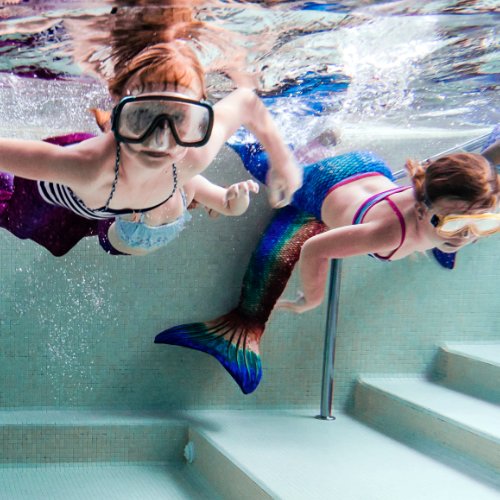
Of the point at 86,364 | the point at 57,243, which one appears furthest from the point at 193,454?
the point at 57,243

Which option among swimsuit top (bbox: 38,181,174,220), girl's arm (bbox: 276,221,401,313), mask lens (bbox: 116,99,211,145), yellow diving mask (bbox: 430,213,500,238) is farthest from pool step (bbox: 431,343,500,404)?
mask lens (bbox: 116,99,211,145)

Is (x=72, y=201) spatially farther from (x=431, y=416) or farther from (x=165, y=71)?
(x=431, y=416)

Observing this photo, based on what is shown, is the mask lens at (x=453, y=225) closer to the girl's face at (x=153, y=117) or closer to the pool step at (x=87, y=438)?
the girl's face at (x=153, y=117)

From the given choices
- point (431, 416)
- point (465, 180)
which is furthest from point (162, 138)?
point (431, 416)

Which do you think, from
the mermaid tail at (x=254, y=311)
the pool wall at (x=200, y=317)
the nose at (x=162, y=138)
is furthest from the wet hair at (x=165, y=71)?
the pool wall at (x=200, y=317)

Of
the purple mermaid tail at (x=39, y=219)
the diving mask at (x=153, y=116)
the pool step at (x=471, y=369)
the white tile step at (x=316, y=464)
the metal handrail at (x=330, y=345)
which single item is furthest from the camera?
the metal handrail at (x=330, y=345)

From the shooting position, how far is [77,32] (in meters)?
3.79

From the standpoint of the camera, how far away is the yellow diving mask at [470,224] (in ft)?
11.4

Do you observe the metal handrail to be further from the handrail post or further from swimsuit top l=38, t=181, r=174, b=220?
swimsuit top l=38, t=181, r=174, b=220

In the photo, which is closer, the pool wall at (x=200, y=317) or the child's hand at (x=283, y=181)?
the child's hand at (x=283, y=181)

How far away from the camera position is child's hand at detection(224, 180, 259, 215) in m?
3.31

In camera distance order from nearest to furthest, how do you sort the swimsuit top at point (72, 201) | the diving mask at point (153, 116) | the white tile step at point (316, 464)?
the diving mask at point (153, 116), the swimsuit top at point (72, 201), the white tile step at point (316, 464)

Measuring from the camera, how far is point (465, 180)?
11.5ft

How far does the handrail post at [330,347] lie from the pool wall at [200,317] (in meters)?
0.30
